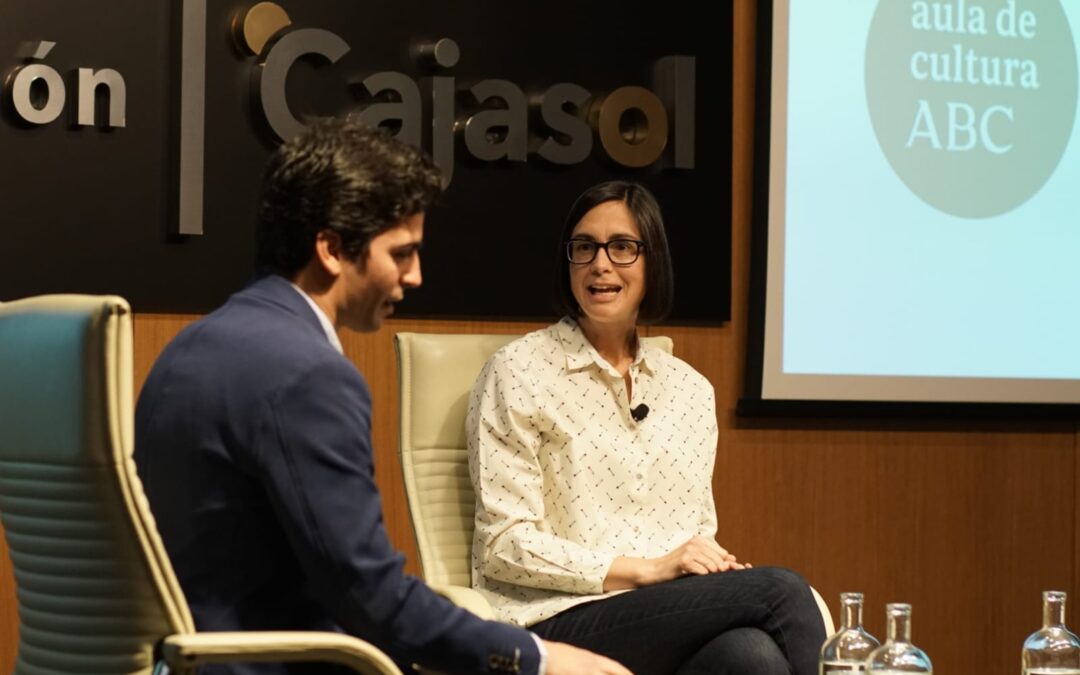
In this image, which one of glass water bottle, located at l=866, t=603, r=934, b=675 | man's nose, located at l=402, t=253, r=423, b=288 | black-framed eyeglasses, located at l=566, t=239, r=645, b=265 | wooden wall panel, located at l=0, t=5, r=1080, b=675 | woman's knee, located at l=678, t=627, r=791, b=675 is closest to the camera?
man's nose, located at l=402, t=253, r=423, b=288

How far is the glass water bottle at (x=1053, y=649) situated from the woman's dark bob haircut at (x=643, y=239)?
1.13 meters

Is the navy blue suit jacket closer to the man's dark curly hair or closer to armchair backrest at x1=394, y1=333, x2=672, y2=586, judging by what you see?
the man's dark curly hair

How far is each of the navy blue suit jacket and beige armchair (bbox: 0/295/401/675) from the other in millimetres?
75

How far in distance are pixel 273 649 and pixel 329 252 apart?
0.52 metres

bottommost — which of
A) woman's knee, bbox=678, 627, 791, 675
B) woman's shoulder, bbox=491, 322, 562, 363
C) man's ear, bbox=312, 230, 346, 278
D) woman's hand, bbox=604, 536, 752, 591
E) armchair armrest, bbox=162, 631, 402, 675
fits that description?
woman's knee, bbox=678, 627, 791, 675

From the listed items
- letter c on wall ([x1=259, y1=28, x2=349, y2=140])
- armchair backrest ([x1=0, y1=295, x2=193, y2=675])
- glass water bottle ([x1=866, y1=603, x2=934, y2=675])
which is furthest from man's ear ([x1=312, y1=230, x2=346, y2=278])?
letter c on wall ([x1=259, y1=28, x2=349, y2=140])

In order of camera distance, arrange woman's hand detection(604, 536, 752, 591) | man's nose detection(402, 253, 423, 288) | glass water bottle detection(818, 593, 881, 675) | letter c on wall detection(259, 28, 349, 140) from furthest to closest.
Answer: letter c on wall detection(259, 28, 349, 140)
woman's hand detection(604, 536, 752, 591)
glass water bottle detection(818, 593, 881, 675)
man's nose detection(402, 253, 423, 288)

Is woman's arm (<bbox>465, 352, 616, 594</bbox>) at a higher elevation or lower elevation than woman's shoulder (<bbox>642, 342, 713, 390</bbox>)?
lower

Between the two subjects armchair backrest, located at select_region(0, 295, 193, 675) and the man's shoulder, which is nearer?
armchair backrest, located at select_region(0, 295, 193, 675)

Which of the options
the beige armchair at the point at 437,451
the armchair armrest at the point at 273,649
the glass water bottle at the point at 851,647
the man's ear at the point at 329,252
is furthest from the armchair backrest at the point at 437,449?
the armchair armrest at the point at 273,649

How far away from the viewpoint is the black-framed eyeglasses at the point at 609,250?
3.31m

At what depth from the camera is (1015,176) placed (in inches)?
190

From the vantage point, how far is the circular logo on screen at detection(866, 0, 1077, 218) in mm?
4672

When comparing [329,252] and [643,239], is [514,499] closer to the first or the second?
[643,239]
